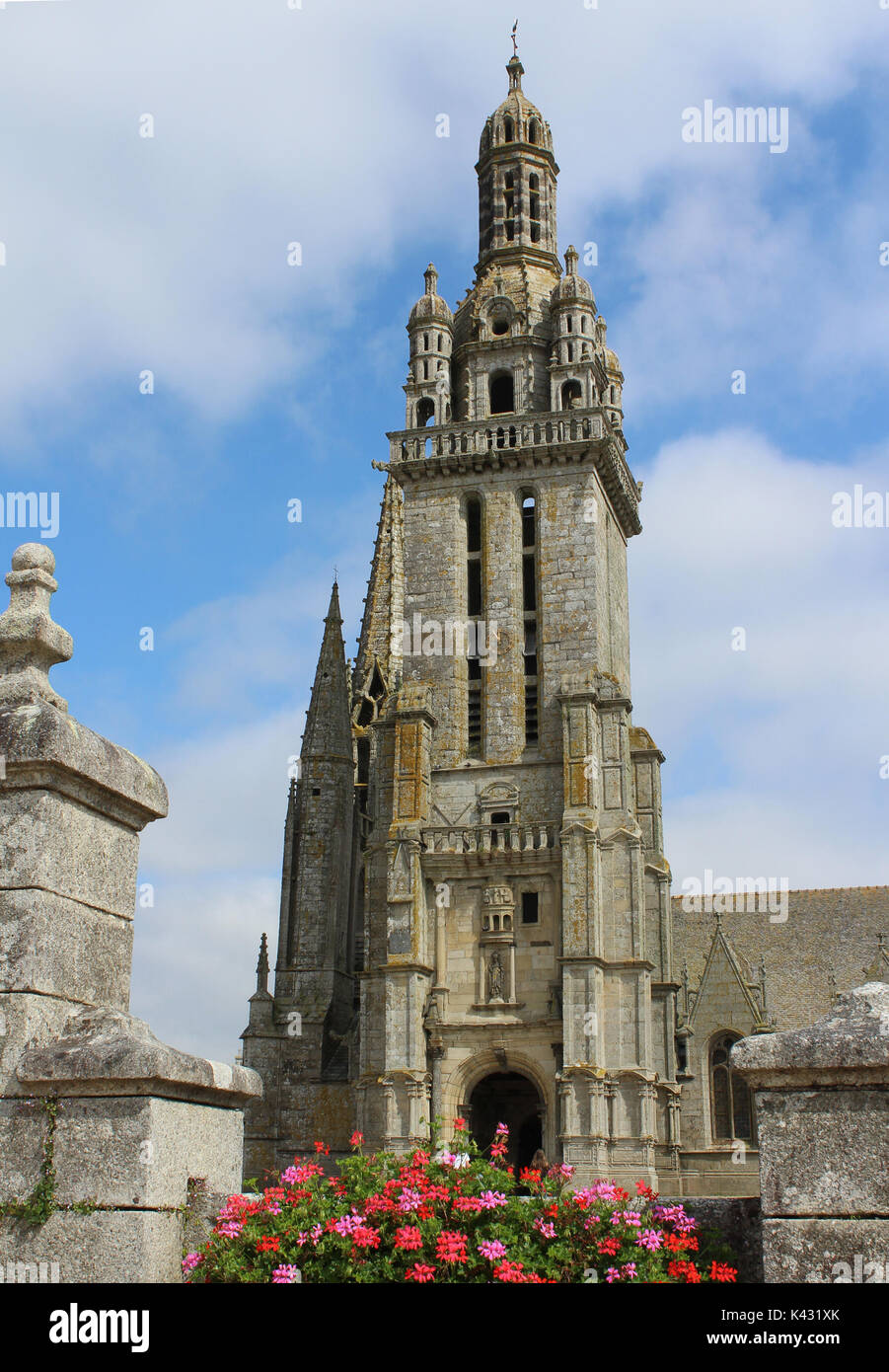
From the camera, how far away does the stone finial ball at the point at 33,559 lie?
603 centimetres

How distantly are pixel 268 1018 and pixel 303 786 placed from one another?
680 cm

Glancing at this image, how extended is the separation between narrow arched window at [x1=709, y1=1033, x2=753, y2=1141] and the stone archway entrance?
5166 millimetres

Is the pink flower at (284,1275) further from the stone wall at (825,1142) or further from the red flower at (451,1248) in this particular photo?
the stone wall at (825,1142)

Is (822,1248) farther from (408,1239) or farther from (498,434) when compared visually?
(498,434)

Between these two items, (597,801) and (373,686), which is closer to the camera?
(597,801)

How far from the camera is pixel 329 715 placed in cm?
4097

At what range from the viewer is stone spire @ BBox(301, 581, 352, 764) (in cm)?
4072

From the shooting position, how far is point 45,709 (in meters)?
5.58

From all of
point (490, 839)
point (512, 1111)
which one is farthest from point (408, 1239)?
point (512, 1111)

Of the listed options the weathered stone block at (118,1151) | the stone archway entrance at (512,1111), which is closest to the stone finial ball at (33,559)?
the weathered stone block at (118,1151)

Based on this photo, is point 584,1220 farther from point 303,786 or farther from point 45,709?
point 303,786

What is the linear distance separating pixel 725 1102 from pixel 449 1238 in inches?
1261

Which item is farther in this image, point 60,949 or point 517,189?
point 517,189
